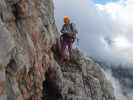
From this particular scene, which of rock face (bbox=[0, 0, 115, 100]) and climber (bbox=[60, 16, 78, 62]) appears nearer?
rock face (bbox=[0, 0, 115, 100])

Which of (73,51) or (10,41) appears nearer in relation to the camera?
(10,41)

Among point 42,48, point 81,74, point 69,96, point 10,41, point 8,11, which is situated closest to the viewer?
point 10,41

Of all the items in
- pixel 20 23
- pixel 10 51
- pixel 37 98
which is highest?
pixel 20 23

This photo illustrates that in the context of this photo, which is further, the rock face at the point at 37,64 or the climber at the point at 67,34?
the climber at the point at 67,34

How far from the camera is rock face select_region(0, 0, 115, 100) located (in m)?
28.2

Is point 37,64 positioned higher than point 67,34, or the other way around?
point 67,34

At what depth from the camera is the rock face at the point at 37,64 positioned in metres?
28.2

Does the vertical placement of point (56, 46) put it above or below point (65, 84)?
above

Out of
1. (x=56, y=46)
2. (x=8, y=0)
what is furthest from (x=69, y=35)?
(x=8, y=0)

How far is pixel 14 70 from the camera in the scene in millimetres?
28719

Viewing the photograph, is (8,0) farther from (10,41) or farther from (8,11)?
(10,41)

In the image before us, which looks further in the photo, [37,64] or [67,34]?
[67,34]

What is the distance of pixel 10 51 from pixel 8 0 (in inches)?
152

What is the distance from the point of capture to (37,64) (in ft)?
107
